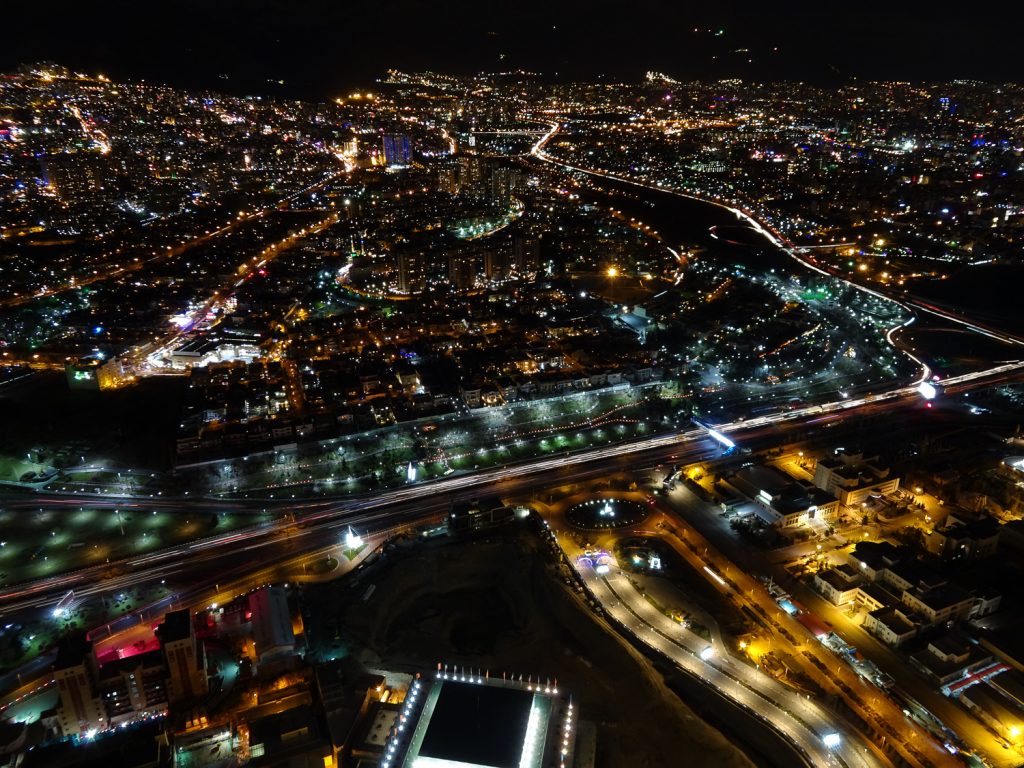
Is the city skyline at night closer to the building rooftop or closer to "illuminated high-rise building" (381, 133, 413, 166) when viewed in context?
the building rooftop

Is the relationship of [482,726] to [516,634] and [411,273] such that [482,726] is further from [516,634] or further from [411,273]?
[411,273]

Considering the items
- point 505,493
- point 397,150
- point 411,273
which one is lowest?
point 505,493

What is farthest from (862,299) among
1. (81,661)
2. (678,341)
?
(81,661)

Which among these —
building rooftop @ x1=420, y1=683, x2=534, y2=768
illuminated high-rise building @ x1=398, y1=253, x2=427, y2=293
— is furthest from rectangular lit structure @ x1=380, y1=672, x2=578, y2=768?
illuminated high-rise building @ x1=398, y1=253, x2=427, y2=293

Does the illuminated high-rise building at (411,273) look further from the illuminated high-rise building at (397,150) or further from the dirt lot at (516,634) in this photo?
the illuminated high-rise building at (397,150)

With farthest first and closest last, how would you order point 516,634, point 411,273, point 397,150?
point 397,150 → point 411,273 → point 516,634

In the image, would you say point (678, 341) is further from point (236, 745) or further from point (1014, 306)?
point (236, 745)

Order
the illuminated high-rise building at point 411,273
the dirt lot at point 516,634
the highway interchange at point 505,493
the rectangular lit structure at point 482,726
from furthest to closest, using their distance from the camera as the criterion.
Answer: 1. the illuminated high-rise building at point 411,273
2. the highway interchange at point 505,493
3. the dirt lot at point 516,634
4. the rectangular lit structure at point 482,726

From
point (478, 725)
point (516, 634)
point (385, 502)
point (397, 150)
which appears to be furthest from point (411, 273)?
point (397, 150)

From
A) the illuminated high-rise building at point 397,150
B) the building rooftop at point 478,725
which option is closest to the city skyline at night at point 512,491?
the building rooftop at point 478,725
